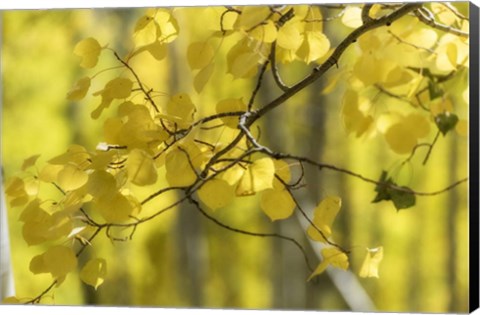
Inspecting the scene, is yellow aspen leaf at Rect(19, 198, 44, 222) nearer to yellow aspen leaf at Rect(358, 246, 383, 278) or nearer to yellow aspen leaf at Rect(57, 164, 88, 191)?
yellow aspen leaf at Rect(57, 164, 88, 191)

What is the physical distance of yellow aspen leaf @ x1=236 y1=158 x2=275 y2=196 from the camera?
139cm

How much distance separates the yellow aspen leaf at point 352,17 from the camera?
1.64 m

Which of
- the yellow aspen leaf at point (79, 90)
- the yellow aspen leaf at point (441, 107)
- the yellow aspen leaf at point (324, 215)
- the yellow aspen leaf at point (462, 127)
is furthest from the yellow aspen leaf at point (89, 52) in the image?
the yellow aspen leaf at point (462, 127)

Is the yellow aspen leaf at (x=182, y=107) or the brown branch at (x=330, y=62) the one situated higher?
the brown branch at (x=330, y=62)

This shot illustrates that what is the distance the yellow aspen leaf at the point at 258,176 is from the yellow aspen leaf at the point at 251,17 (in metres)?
0.20

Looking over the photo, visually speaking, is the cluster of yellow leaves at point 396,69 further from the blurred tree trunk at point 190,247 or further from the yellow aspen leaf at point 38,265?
the blurred tree trunk at point 190,247

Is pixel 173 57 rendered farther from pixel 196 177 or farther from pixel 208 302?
pixel 196 177

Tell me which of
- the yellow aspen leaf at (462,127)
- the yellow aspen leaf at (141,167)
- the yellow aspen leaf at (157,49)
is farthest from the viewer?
the yellow aspen leaf at (462,127)

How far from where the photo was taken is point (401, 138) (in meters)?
1.70

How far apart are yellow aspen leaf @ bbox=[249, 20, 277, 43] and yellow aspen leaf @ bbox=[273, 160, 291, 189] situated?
0.60ft

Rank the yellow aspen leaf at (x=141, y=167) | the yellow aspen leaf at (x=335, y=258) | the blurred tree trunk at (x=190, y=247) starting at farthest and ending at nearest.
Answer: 1. the blurred tree trunk at (x=190, y=247)
2. the yellow aspen leaf at (x=335, y=258)
3. the yellow aspen leaf at (x=141, y=167)

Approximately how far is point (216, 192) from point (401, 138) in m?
0.44

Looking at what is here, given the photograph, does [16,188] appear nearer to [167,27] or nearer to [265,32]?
[167,27]

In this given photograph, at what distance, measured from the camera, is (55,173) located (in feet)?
4.69
